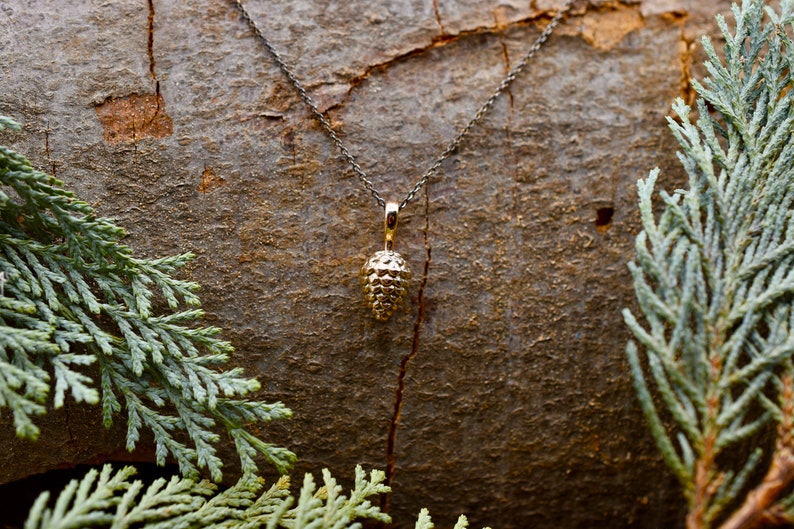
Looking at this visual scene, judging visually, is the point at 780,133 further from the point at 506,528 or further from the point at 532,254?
the point at 506,528

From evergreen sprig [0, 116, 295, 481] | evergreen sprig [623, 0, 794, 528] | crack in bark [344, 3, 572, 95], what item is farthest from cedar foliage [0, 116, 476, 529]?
crack in bark [344, 3, 572, 95]

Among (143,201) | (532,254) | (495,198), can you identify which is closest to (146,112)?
(143,201)

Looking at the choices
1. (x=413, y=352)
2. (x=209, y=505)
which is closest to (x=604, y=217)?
(x=413, y=352)

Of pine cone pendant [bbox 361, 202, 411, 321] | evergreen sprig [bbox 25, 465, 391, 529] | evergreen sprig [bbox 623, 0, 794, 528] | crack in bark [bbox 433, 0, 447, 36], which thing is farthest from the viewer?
crack in bark [bbox 433, 0, 447, 36]

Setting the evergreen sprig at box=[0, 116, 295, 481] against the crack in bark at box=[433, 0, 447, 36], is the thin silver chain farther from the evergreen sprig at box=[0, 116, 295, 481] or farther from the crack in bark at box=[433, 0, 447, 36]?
the evergreen sprig at box=[0, 116, 295, 481]

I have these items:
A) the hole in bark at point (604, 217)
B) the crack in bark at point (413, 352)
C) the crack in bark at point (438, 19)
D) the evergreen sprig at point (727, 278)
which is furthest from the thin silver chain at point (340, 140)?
the evergreen sprig at point (727, 278)

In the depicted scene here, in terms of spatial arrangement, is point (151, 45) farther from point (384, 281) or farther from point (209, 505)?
point (209, 505)
